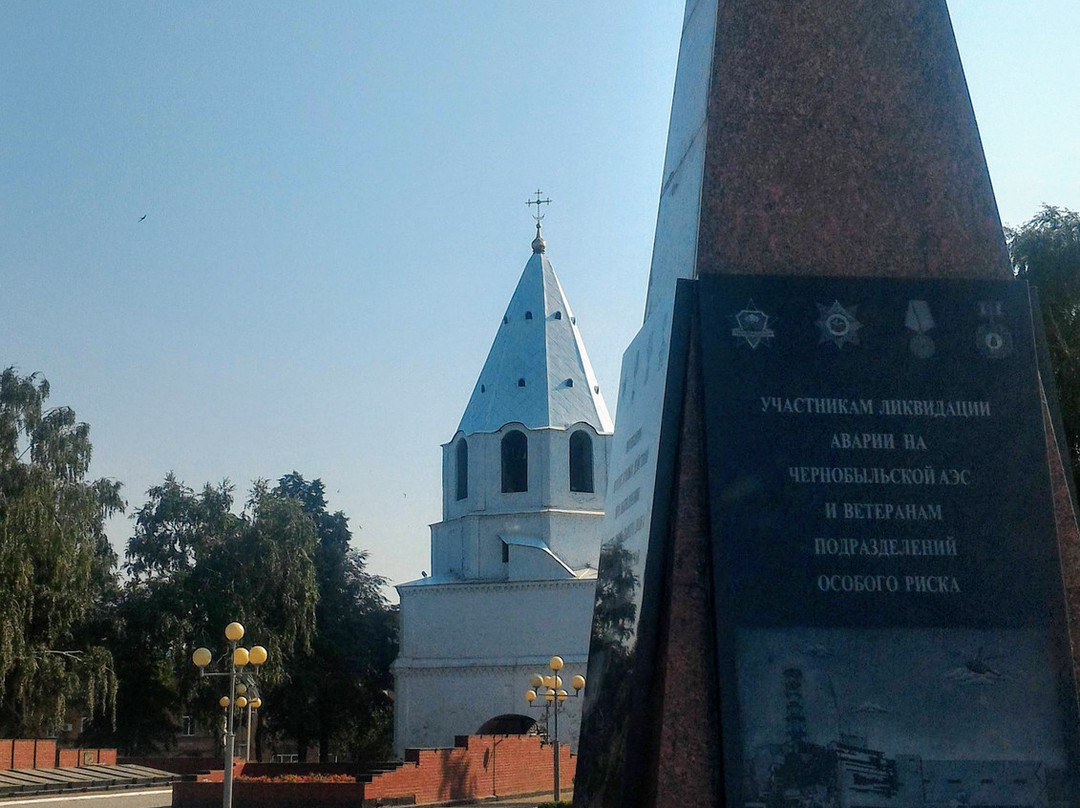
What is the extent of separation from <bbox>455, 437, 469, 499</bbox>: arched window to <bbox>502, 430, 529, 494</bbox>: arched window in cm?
153

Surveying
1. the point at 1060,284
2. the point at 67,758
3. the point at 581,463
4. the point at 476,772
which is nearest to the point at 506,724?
the point at 581,463

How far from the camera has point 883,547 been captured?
6320 mm

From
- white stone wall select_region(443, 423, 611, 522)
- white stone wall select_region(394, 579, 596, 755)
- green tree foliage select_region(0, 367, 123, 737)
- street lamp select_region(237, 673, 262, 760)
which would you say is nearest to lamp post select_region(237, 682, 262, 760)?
street lamp select_region(237, 673, 262, 760)

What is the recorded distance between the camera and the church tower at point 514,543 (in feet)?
137

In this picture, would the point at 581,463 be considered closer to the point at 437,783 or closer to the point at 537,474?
the point at 537,474

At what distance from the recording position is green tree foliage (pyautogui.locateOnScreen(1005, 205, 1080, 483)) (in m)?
17.1

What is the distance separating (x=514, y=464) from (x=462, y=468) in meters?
2.30

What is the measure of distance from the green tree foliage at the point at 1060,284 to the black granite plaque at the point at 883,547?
11.2 metres

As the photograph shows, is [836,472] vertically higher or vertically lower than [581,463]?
lower

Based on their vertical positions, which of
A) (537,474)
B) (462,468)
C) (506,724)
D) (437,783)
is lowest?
(437,783)

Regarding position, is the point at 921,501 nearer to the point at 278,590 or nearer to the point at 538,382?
the point at 278,590

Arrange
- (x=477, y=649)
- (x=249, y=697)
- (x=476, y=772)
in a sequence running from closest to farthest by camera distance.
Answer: (x=476, y=772) < (x=249, y=697) < (x=477, y=649)

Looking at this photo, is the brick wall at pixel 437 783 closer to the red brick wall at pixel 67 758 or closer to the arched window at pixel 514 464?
the red brick wall at pixel 67 758

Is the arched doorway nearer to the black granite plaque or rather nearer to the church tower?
the church tower
